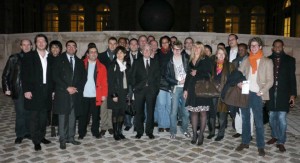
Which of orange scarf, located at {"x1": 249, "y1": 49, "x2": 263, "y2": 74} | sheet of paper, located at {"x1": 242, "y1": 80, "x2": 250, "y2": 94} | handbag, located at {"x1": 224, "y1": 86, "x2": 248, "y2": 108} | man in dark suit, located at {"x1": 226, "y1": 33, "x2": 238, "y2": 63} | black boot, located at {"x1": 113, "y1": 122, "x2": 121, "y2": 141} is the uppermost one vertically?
Result: man in dark suit, located at {"x1": 226, "y1": 33, "x2": 238, "y2": 63}

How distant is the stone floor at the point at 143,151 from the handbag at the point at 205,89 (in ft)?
3.34

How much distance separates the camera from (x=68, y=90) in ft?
19.2

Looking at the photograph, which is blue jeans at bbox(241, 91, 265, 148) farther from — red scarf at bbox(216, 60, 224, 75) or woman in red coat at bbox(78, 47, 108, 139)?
woman in red coat at bbox(78, 47, 108, 139)

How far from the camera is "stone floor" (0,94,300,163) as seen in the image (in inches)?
213

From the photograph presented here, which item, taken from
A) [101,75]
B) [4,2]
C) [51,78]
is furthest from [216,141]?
[4,2]

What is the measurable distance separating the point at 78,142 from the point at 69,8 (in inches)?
1017

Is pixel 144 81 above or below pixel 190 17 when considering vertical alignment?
below

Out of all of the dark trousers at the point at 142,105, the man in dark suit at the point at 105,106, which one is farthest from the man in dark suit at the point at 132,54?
the dark trousers at the point at 142,105

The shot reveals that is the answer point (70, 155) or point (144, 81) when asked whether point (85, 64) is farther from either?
point (70, 155)

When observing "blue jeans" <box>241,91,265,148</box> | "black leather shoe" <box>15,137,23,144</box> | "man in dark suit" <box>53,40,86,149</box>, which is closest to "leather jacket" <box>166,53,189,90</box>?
"blue jeans" <box>241,91,265,148</box>

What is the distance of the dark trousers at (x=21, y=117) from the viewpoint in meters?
6.32

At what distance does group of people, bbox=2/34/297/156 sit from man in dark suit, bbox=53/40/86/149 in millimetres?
18

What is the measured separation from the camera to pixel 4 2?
2422 centimetres

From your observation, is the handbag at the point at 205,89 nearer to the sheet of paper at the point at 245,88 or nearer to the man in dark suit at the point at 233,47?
the sheet of paper at the point at 245,88
